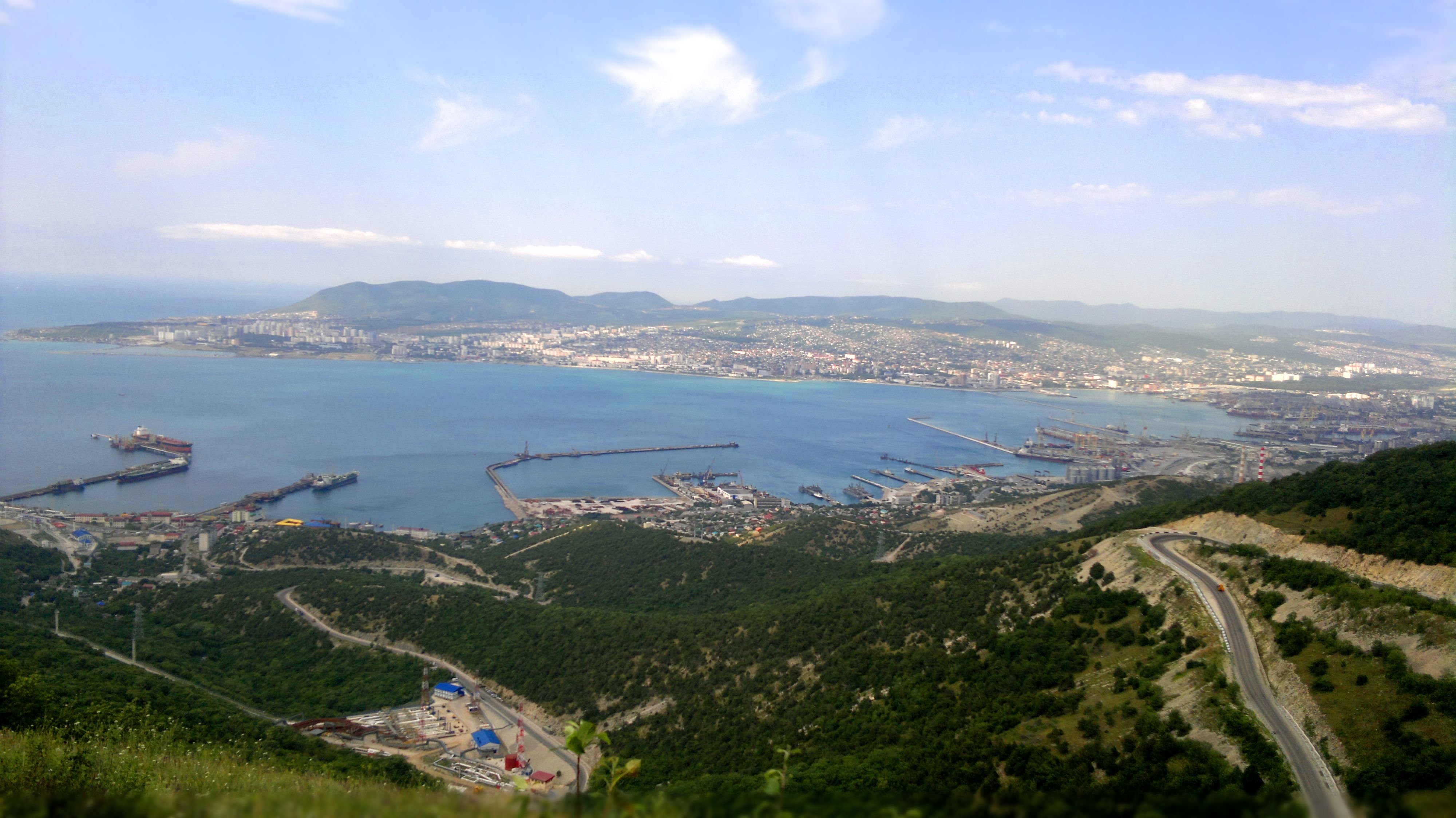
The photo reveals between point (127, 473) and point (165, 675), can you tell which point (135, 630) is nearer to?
point (165, 675)

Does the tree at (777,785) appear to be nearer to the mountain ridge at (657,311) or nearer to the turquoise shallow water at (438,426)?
the turquoise shallow water at (438,426)

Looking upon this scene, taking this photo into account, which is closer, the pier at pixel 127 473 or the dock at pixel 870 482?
the pier at pixel 127 473

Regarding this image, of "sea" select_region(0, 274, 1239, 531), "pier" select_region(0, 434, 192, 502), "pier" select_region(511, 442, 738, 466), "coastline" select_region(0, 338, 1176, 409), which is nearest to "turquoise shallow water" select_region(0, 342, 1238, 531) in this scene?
"sea" select_region(0, 274, 1239, 531)

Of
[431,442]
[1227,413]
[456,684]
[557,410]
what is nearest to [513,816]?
[456,684]

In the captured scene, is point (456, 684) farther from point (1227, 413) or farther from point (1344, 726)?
point (1227, 413)

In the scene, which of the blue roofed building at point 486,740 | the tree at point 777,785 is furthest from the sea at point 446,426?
the tree at point 777,785
